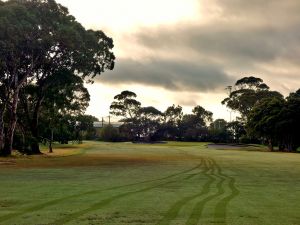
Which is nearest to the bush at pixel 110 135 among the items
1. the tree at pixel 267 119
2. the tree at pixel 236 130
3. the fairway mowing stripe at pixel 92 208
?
the tree at pixel 236 130

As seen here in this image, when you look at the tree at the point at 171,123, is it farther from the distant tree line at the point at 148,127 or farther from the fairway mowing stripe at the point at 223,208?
the fairway mowing stripe at the point at 223,208

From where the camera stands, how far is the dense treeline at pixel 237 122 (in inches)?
3735

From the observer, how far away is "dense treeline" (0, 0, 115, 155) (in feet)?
155

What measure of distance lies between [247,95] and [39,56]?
87.5 metres

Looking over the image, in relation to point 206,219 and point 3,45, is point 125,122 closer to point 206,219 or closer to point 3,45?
point 3,45

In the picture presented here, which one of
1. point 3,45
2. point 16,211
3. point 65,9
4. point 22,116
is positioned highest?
point 65,9

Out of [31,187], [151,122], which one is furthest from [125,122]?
[31,187]

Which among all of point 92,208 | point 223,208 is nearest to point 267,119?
point 223,208

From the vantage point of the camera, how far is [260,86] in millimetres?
141250

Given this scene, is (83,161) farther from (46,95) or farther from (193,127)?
(193,127)

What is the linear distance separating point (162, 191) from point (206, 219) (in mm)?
6959

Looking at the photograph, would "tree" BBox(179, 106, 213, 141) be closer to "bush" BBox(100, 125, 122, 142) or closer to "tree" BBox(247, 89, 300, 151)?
"bush" BBox(100, 125, 122, 142)

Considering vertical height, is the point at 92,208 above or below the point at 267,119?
below

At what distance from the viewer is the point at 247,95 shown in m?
131
